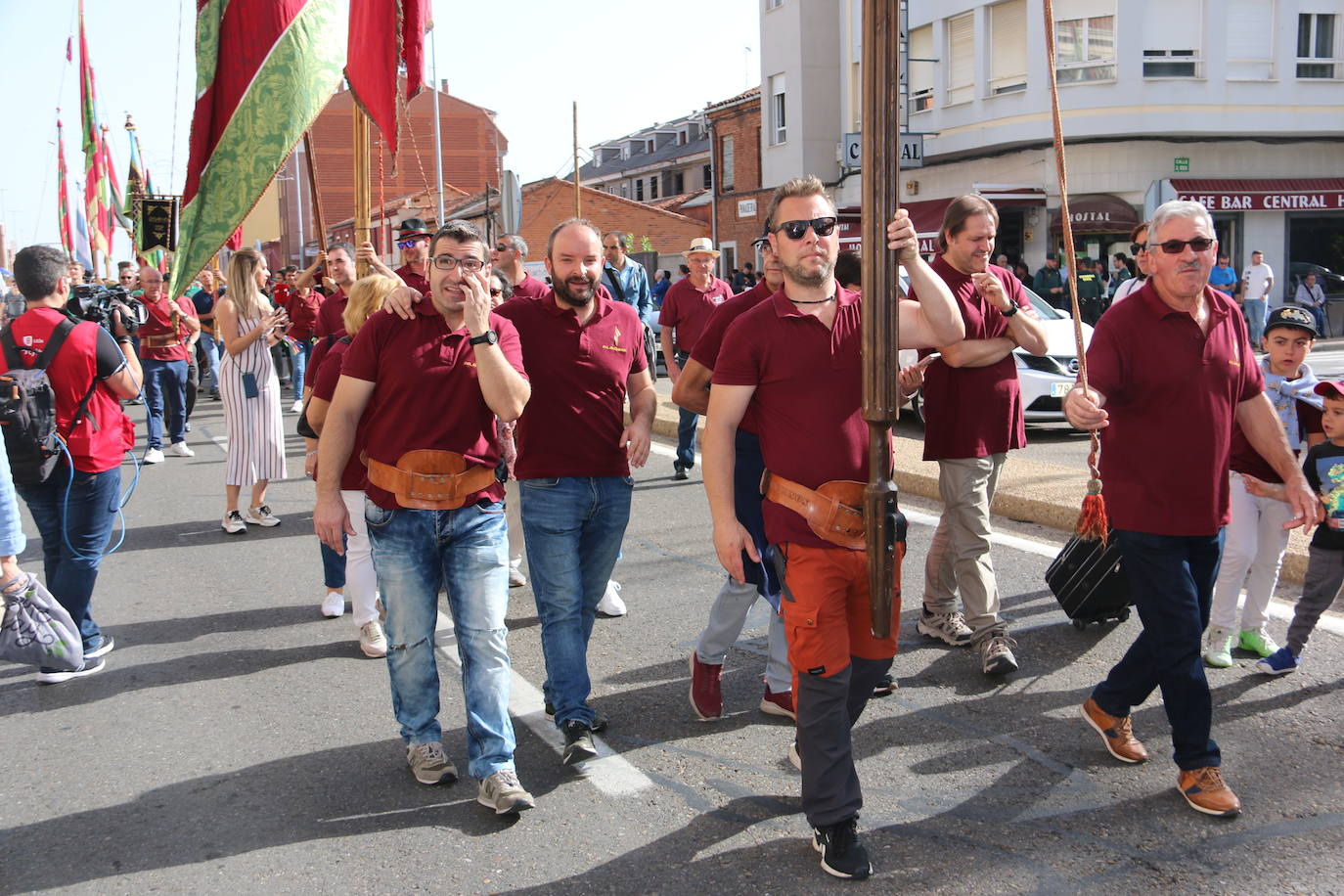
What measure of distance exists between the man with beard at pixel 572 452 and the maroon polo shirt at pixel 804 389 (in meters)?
1.07

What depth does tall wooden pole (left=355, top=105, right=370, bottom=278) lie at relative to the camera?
4.96 m

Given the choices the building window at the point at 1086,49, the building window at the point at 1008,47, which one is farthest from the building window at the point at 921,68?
the building window at the point at 1086,49

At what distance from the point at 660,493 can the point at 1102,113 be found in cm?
2041

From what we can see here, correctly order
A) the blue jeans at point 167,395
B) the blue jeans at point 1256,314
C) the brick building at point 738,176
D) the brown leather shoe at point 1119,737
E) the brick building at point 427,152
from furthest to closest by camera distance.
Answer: the brick building at point 427,152 → the brick building at point 738,176 → the blue jeans at point 1256,314 → the blue jeans at point 167,395 → the brown leather shoe at point 1119,737

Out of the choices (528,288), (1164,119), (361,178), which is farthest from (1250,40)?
(361,178)

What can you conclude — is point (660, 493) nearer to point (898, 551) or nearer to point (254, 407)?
point (254, 407)

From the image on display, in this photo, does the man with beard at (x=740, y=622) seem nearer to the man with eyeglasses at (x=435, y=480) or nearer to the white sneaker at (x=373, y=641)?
the man with eyeglasses at (x=435, y=480)

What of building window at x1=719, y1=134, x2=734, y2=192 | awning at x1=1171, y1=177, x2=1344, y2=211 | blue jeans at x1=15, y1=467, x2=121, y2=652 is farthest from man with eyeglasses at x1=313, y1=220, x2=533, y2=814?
building window at x1=719, y1=134, x2=734, y2=192

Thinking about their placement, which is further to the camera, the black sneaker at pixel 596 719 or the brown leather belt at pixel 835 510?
the black sneaker at pixel 596 719

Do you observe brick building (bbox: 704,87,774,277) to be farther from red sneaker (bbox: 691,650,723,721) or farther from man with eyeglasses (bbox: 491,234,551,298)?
→ red sneaker (bbox: 691,650,723,721)

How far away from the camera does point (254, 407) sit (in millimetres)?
8680

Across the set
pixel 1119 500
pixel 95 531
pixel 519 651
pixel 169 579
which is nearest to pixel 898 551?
pixel 1119 500

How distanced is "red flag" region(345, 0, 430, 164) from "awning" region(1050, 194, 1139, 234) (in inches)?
→ 865

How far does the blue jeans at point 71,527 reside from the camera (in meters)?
5.75
